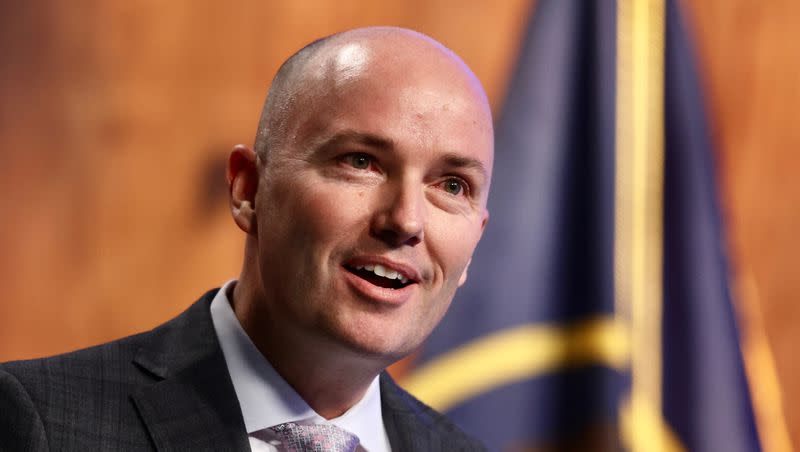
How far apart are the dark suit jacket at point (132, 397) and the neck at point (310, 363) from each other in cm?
7

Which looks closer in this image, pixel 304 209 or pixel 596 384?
pixel 304 209

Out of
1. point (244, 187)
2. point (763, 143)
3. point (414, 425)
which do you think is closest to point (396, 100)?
point (244, 187)

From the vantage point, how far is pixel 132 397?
1.42 meters

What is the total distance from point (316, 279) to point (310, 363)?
15cm

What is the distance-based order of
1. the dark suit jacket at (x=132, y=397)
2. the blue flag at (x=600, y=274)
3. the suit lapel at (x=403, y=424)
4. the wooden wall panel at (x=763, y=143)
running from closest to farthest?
the dark suit jacket at (x=132, y=397) → the suit lapel at (x=403, y=424) → the blue flag at (x=600, y=274) → the wooden wall panel at (x=763, y=143)

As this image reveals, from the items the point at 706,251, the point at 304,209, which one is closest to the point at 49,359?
the point at 304,209

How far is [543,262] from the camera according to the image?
2520mm

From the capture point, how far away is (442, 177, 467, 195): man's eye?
148 centimetres

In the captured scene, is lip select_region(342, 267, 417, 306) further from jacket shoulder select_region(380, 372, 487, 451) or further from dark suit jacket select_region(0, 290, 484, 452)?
jacket shoulder select_region(380, 372, 487, 451)

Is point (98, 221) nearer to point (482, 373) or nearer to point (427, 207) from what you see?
point (482, 373)

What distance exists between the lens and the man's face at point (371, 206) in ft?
4.55

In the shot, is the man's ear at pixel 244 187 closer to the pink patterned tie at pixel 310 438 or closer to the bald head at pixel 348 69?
the bald head at pixel 348 69

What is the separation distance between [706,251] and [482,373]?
59 cm

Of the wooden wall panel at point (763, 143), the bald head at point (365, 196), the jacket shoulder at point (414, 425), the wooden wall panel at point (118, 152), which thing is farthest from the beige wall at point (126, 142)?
the bald head at point (365, 196)
